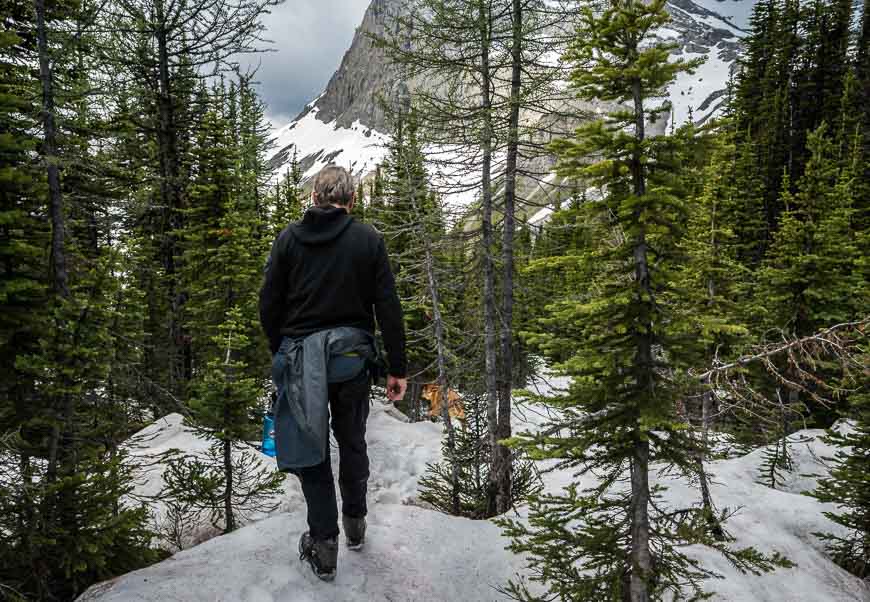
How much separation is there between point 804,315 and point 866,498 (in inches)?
408

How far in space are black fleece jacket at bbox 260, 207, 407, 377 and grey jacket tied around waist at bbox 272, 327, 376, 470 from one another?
0.47 ft

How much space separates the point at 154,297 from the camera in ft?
54.0

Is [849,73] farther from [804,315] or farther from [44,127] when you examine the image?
[44,127]

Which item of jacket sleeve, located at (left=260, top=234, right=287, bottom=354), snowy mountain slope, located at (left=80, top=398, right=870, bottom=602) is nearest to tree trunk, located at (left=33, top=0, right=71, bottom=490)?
snowy mountain slope, located at (left=80, top=398, right=870, bottom=602)

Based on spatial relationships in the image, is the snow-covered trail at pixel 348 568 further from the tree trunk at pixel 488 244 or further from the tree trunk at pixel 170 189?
the tree trunk at pixel 170 189

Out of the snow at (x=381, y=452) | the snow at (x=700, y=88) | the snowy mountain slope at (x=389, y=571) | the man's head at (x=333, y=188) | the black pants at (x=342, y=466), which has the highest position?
the snow at (x=700, y=88)

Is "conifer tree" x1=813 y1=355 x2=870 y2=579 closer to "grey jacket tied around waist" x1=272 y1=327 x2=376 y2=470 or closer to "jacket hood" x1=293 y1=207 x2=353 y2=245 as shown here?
"grey jacket tied around waist" x1=272 y1=327 x2=376 y2=470

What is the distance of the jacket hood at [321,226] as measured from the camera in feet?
11.9

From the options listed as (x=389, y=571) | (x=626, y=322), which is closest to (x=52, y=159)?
(x=389, y=571)

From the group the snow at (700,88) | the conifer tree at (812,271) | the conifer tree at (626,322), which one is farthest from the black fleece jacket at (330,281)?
the snow at (700,88)

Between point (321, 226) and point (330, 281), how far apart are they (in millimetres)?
440

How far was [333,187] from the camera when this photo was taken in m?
3.73

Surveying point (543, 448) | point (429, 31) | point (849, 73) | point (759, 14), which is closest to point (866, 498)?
point (543, 448)

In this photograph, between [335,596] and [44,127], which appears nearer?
[335,596]
